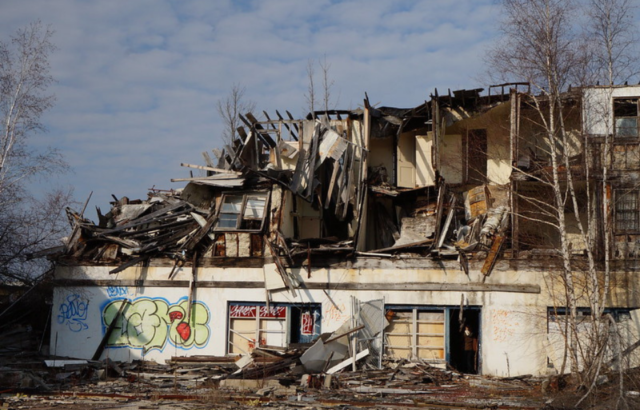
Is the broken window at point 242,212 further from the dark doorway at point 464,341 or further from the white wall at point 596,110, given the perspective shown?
the white wall at point 596,110

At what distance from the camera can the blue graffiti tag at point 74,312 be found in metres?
22.0

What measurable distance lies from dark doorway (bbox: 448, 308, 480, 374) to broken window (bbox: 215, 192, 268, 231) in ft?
22.4

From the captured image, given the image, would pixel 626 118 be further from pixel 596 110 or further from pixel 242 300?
pixel 242 300

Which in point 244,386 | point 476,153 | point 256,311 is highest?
point 476,153

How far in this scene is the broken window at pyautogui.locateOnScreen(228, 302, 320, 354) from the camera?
2106 cm

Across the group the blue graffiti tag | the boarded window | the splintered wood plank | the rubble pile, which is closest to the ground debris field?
the rubble pile

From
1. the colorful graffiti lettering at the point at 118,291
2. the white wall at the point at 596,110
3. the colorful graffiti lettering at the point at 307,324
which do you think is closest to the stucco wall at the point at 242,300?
the colorful graffiti lettering at the point at 118,291

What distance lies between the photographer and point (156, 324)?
21.6m

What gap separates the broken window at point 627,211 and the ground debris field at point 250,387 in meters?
5.42

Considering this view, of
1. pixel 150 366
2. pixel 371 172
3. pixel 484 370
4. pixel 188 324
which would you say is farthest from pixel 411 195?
pixel 150 366

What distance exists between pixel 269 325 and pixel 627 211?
1140cm

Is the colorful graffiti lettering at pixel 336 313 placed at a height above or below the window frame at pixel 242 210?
below

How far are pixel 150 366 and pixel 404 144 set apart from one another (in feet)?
41.1

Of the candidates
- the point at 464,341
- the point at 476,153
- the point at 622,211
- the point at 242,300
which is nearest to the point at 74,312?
the point at 242,300
